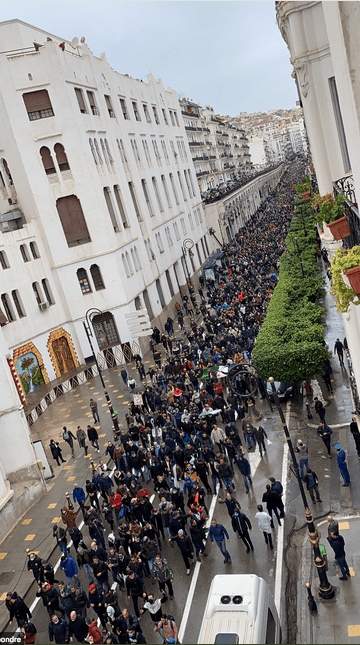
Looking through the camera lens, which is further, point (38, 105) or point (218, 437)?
point (38, 105)

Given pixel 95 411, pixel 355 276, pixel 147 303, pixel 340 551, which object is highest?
pixel 355 276

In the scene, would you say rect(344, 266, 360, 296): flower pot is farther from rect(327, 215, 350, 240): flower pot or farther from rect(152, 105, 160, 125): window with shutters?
rect(152, 105, 160, 125): window with shutters

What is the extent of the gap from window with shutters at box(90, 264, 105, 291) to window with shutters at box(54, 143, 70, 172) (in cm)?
642

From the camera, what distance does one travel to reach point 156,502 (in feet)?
64.9

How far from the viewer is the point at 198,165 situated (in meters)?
83.2

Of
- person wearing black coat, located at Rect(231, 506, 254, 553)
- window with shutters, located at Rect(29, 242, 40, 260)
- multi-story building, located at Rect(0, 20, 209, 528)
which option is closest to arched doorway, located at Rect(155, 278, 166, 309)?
multi-story building, located at Rect(0, 20, 209, 528)

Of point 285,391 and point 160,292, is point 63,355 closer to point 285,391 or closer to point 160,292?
point 160,292

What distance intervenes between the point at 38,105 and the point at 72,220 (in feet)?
23.3

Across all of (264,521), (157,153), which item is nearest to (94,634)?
(264,521)

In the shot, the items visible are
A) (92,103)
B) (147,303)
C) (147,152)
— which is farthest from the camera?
(147,152)

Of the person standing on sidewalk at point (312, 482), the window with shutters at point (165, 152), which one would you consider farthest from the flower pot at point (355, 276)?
the window with shutters at point (165, 152)

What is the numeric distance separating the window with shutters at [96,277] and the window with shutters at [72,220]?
178cm

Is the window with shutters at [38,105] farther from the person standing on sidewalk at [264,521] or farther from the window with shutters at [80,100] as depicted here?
the person standing on sidewalk at [264,521]

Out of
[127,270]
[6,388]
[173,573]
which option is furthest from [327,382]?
[127,270]
